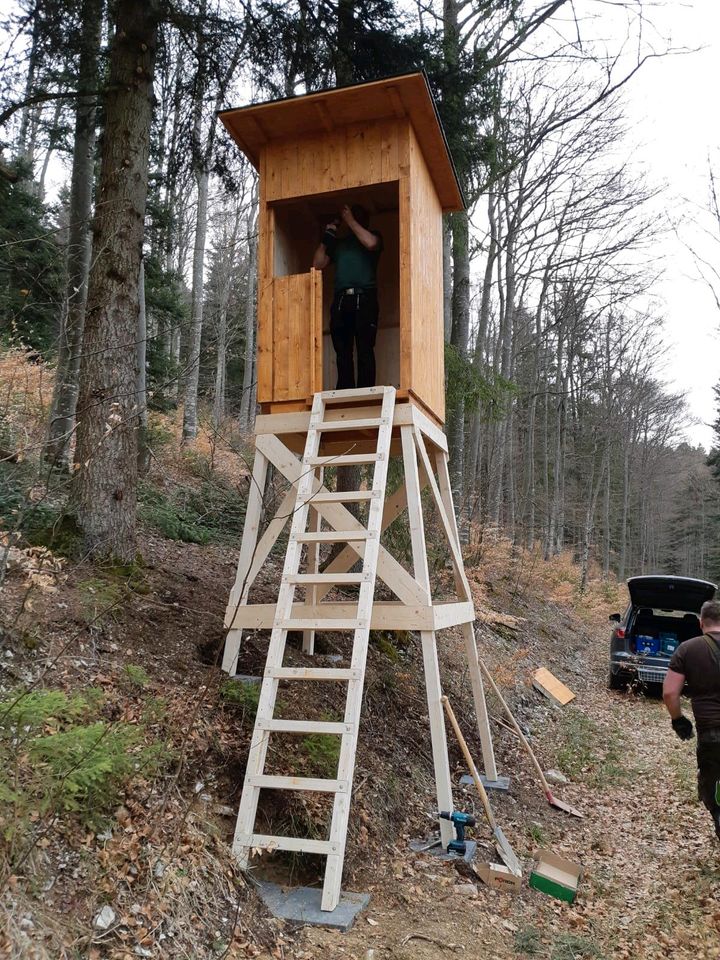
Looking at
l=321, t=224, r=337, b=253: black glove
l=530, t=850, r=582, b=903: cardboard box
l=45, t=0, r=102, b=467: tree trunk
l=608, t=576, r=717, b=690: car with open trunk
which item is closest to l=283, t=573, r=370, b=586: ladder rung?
l=530, t=850, r=582, b=903: cardboard box

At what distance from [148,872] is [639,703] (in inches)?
406

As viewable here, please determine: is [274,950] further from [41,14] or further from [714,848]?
[41,14]

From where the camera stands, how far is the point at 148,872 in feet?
11.5

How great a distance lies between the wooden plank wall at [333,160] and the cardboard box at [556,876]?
5583mm

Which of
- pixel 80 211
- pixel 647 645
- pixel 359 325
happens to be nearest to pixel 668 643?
pixel 647 645

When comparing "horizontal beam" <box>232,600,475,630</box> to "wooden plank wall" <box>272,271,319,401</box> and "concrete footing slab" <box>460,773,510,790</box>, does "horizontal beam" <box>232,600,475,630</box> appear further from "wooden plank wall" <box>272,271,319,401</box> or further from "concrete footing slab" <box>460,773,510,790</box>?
"wooden plank wall" <box>272,271,319,401</box>

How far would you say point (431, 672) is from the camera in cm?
519

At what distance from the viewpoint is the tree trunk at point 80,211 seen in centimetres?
727

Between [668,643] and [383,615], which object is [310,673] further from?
[668,643]

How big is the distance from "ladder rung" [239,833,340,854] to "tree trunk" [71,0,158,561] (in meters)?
3.04

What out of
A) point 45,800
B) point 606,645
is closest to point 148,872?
point 45,800

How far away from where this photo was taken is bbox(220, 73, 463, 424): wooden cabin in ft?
19.5

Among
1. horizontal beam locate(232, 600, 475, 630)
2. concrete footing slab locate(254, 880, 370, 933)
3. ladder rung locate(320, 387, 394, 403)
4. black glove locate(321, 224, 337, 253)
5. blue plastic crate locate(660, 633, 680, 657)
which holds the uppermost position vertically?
black glove locate(321, 224, 337, 253)

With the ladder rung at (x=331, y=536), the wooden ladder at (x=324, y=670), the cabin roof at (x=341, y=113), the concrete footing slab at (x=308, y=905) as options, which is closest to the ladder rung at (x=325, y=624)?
the wooden ladder at (x=324, y=670)
